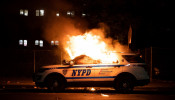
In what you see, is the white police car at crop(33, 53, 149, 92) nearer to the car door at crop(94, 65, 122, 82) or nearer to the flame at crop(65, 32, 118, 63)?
the car door at crop(94, 65, 122, 82)

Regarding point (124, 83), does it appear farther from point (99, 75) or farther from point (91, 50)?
point (91, 50)

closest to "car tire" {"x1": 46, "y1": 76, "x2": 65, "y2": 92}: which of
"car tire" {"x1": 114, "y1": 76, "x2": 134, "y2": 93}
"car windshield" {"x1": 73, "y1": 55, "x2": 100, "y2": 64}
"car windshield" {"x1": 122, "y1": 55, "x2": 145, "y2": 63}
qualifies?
"car windshield" {"x1": 73, "y1": 55, "x2": 100, "y2": 64}

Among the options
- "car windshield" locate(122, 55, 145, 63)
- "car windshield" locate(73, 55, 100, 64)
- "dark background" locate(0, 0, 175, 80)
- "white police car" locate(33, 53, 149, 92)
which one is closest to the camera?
"white police car" locate(33, 53, 149, 92)

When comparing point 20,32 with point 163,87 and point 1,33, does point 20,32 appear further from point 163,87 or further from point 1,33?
point 163,87

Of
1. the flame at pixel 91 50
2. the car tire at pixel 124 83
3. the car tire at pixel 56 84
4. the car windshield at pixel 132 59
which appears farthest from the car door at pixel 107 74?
the car tire at pixel 56 84

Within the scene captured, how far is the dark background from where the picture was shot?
2239cm

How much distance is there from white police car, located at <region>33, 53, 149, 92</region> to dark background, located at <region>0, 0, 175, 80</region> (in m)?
4.15

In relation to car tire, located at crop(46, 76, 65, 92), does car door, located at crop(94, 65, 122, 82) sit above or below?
above

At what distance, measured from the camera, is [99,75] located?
12.9 meters

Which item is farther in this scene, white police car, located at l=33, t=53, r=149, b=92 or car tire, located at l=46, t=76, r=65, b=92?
car tire, located at l=46, t=76, r=65, b=92

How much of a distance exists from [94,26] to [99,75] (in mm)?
14753

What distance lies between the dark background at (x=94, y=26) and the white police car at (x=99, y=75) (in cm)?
415

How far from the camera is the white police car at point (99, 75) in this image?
12.8 metres

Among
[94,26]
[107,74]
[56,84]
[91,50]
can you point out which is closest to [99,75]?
[107,74]
